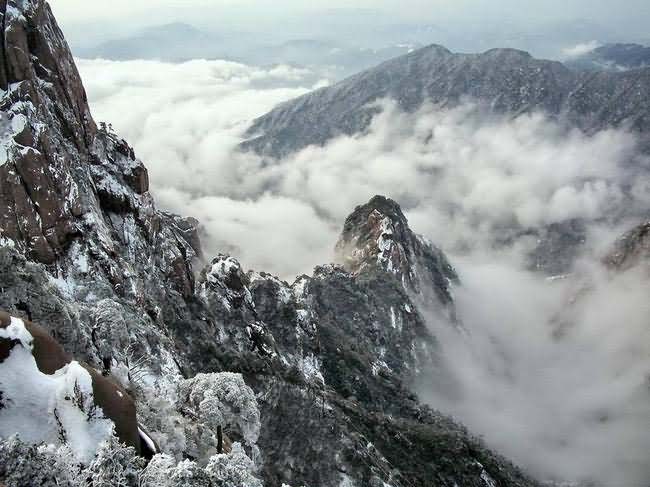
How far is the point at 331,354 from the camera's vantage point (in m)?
128

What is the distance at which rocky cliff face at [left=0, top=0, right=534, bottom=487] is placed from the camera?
40.3 metres

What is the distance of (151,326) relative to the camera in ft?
213

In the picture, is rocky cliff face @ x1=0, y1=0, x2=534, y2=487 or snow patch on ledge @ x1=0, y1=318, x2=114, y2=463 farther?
rocky cliff face @ x1=0, y1=0, x2=534, y2=487

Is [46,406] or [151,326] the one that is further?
[151,326]

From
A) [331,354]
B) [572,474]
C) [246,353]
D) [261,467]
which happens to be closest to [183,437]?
[261,467]

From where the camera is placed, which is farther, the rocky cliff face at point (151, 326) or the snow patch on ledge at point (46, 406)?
the rocky cliff face at point (151, 326)

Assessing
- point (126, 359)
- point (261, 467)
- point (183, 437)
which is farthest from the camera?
point (261, 467)

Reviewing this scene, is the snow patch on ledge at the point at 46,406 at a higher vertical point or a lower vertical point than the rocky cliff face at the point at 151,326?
lower

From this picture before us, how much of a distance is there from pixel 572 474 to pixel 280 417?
168m

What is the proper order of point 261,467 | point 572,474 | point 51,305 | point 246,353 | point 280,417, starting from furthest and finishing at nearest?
1. point 572,474
2. point 246,353
3. point 280,417
4. point 261,467
5. point 51,305

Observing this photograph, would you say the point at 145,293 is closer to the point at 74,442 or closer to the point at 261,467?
the point at 261,467

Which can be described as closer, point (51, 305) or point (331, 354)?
point (51, 305)

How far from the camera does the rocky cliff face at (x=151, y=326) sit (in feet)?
132

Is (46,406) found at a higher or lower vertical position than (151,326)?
lower
